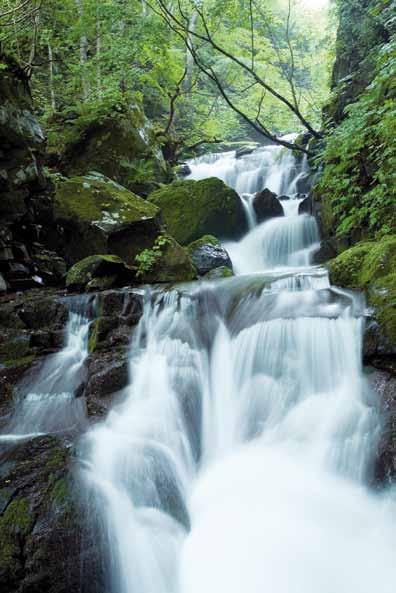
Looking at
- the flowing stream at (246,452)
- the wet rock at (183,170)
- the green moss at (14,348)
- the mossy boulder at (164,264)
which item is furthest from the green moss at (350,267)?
the wet rock at (183,170)

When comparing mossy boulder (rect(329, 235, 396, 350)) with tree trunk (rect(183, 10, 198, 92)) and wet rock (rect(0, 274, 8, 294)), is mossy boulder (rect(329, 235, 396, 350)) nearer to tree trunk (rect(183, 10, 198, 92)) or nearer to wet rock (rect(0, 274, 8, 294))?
wet rock (rect(0, 274, 8, 294))

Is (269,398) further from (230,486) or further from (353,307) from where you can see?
(353,307)

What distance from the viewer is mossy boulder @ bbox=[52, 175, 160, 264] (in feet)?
24.6

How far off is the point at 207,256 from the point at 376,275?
385 centimetres

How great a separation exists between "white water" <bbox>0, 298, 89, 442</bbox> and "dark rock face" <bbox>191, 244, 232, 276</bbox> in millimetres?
3022

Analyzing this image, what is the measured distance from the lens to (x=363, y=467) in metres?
3.27

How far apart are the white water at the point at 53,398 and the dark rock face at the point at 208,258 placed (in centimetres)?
302

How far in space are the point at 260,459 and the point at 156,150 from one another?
9.94 m

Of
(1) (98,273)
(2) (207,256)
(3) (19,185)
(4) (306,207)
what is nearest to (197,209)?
(2) (207,256)

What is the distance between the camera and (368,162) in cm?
656

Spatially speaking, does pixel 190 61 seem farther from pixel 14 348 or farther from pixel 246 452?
pixel 246 452

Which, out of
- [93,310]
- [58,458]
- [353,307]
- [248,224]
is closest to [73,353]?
[93,310]

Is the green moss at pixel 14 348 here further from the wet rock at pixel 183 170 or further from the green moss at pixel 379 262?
the wet rock at pixel 183 170

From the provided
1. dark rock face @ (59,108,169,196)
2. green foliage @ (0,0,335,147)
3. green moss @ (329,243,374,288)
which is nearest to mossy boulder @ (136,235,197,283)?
green moss @ (329,243,374,288)
